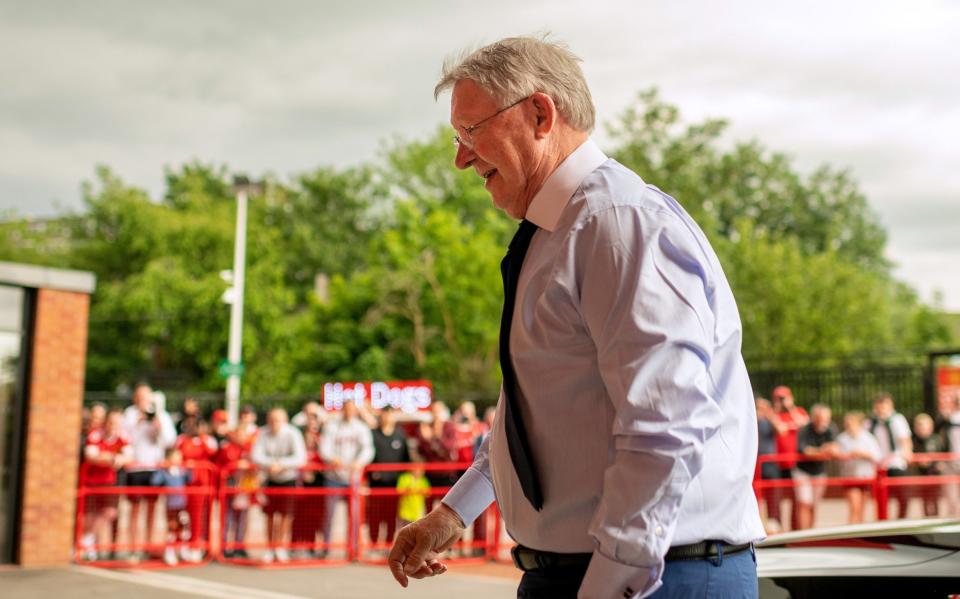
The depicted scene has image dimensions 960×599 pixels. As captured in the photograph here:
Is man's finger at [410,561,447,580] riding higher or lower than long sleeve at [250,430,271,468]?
higher

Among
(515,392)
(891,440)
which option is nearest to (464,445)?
(891,440)

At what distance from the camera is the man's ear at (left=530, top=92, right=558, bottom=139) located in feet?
6.15

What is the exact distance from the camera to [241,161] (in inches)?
2131

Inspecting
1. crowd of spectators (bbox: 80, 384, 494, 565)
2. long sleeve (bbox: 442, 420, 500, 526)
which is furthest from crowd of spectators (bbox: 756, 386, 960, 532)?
long sleeve (bbox: 442, 420, 500, 526)

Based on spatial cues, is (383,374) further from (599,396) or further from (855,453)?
(599,396)

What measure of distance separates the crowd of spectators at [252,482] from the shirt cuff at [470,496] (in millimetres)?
9364

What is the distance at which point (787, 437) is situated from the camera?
13117 millimetres

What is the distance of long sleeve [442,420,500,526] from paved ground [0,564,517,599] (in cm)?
672

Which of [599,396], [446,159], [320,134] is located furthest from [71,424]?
[320,134]

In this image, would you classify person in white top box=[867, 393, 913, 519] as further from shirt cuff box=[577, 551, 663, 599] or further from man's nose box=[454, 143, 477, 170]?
shirt cuff box=[577, 551, 663, 599]

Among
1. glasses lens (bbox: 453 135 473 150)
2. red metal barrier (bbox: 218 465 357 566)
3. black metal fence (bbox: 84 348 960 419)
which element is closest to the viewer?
glasses lens (bbox: 453 135 473 150)

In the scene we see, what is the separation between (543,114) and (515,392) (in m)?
0.52

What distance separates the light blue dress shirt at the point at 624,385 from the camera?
1.55m

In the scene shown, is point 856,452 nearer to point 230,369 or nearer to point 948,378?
point 948,378
